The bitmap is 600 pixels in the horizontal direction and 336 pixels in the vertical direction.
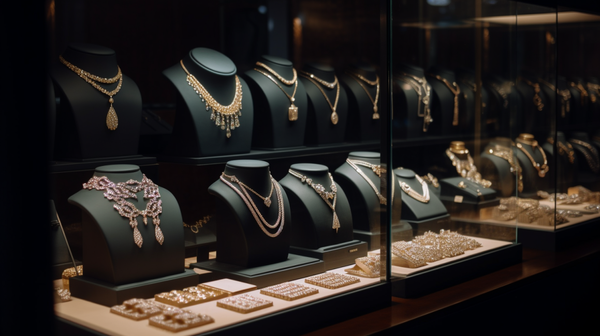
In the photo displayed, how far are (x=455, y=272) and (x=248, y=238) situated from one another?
94 centimetres

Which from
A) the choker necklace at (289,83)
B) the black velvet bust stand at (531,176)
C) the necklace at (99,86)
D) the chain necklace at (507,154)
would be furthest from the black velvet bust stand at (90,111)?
the black velvet bust stand at (531,176)

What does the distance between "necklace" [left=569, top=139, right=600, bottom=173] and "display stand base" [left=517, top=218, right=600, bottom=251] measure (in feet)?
1.69

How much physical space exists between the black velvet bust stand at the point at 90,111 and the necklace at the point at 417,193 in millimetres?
1101

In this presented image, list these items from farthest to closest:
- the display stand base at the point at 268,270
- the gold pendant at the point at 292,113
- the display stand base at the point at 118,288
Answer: the gold pendant at the point at 292,113, the display stand base at the point at 268,270, the display stand base at the point at 118,288

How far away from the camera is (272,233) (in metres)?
2.20

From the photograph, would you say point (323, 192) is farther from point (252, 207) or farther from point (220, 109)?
point (220, 109)

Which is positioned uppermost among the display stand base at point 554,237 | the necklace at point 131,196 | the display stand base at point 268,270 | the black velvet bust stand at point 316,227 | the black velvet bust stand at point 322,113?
the black velvet bust stand at point 322,113

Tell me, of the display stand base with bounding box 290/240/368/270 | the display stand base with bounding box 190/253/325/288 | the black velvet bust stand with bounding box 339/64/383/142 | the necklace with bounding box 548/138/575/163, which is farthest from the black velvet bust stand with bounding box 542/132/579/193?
the display stand base with bounding box 190/253/325/288

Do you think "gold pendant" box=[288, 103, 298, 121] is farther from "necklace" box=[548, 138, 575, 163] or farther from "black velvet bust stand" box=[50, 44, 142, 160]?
"necklace" box=[548, 138, 575, 163]

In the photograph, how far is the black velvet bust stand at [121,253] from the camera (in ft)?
6.08

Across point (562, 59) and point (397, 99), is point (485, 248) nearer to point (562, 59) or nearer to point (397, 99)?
point (397, 99)

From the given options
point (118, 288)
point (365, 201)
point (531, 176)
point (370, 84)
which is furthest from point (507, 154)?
point (118, 288)

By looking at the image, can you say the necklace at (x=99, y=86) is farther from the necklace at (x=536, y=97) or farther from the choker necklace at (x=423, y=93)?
the necklace at (x=536, y=97)

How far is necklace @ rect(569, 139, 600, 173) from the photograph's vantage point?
3918 millimetres
